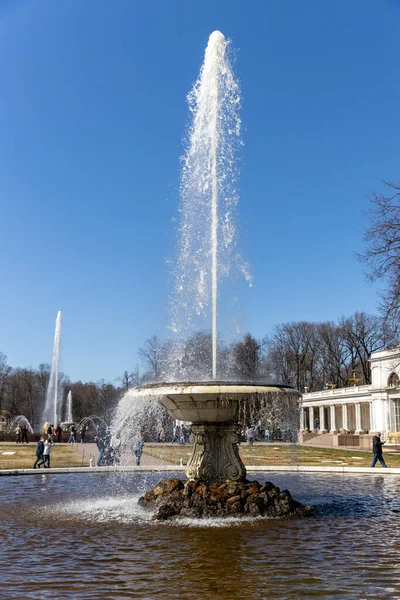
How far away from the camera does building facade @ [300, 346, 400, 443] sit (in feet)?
197

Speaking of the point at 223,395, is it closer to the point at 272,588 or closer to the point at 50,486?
the point at 272,588

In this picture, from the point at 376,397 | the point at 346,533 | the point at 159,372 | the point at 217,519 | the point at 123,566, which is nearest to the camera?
the point at 123,566

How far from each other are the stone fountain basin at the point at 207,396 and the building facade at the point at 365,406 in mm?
37273

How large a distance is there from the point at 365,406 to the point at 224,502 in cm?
5907

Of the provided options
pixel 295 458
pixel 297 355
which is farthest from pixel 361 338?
pixel 295 458

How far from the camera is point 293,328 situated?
8819cm

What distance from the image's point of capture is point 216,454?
45.5 ft

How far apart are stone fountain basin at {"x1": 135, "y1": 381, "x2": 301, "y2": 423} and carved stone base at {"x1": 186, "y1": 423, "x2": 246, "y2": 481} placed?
1.32 feet

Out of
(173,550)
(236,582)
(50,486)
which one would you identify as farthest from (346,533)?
(50,486)

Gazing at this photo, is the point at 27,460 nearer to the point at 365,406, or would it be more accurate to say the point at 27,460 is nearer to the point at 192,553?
the point at 192,553

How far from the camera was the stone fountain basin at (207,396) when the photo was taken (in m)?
12.5

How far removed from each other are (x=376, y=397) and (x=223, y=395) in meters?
53.2

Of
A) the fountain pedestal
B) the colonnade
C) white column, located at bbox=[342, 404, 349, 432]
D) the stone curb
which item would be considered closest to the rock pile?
the fountain pedestal

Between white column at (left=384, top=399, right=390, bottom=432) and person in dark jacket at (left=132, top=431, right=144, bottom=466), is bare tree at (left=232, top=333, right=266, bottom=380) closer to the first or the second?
white column at (left=384, top=399, right=390, bottom=432)
